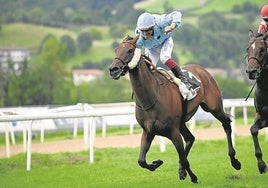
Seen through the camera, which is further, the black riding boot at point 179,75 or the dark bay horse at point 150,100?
the black riding boot at point 179,75

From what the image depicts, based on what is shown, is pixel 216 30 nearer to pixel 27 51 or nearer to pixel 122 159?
pixel 27 51

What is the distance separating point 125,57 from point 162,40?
1.16 metres

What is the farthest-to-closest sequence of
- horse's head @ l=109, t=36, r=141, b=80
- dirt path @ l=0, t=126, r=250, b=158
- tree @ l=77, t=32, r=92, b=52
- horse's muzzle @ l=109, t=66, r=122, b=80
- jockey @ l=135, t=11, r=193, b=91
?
tree @ l=77, t=32, r=92, b=52 < dirt path @ l=0, t=126, r=250, b=158 < jockey @ l=135, t=11, r=193, b=91 < horse's head @ l=109, t=36, r=141, b=80 < horse's muzzle @ l=109, t=66, r=122, b=80

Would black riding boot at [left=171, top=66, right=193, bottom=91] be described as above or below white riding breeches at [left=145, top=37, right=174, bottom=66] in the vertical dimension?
below

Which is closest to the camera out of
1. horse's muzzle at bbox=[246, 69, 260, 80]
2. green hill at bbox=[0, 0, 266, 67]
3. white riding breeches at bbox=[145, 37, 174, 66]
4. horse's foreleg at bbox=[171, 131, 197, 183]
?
horse's muzzle at bbox=[246, 69, 260, 80]

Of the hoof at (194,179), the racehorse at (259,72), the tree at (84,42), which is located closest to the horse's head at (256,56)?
the racehorse at (259,72)

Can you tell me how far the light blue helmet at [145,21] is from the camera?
9367mm

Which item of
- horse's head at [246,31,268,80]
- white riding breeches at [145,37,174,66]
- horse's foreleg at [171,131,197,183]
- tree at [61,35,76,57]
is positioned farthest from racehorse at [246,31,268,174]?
tree at [61,35,76,57]

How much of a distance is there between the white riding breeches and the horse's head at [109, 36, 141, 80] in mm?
804

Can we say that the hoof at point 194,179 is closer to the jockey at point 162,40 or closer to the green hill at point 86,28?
the jockey at point 162,40

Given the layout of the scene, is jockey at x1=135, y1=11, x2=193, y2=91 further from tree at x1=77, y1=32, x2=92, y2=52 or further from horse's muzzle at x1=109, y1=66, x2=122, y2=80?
tree at x1=77, y1=32, x2=92, y2=52

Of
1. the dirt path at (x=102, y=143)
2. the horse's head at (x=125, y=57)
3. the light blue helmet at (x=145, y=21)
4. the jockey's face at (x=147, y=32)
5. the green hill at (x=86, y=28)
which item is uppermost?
the light blue helmet at (x=145, y=21)

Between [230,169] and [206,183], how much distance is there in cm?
130

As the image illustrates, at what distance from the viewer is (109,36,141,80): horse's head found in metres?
8.79
